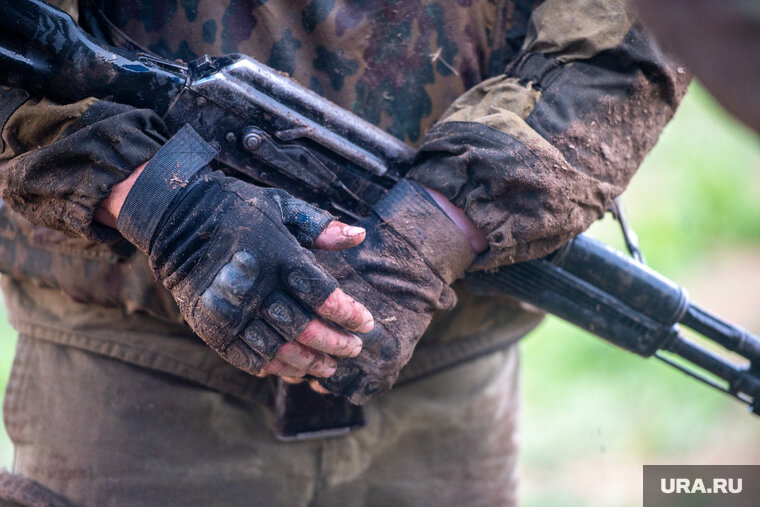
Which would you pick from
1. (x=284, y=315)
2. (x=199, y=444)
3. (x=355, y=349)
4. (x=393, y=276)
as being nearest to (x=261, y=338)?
(x=284, y=315)

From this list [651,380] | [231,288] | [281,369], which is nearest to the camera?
[231,288]

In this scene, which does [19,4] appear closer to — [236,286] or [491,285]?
[236,286]

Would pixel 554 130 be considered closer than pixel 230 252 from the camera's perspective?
No

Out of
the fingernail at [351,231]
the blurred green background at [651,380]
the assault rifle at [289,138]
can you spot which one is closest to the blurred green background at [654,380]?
the blurred green background at [651,380]

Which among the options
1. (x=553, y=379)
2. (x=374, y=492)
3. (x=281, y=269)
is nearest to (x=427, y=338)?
(x=374, y=492)

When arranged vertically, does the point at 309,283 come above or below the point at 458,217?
below

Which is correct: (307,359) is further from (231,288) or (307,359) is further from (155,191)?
(155,191)

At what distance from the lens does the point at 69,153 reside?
1.17 metres

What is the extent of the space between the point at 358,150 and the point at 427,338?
1.53ft

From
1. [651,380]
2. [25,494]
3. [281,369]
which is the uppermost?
[651,380]

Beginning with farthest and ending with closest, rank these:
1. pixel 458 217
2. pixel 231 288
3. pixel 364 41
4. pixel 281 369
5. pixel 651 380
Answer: pixel 651 380, pixel 364 41, pixel 458 217, pixel 281 369, pixel 231 288

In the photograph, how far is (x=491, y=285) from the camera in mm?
1507

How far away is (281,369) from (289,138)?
1.34ft

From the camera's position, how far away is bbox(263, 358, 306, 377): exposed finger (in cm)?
118
